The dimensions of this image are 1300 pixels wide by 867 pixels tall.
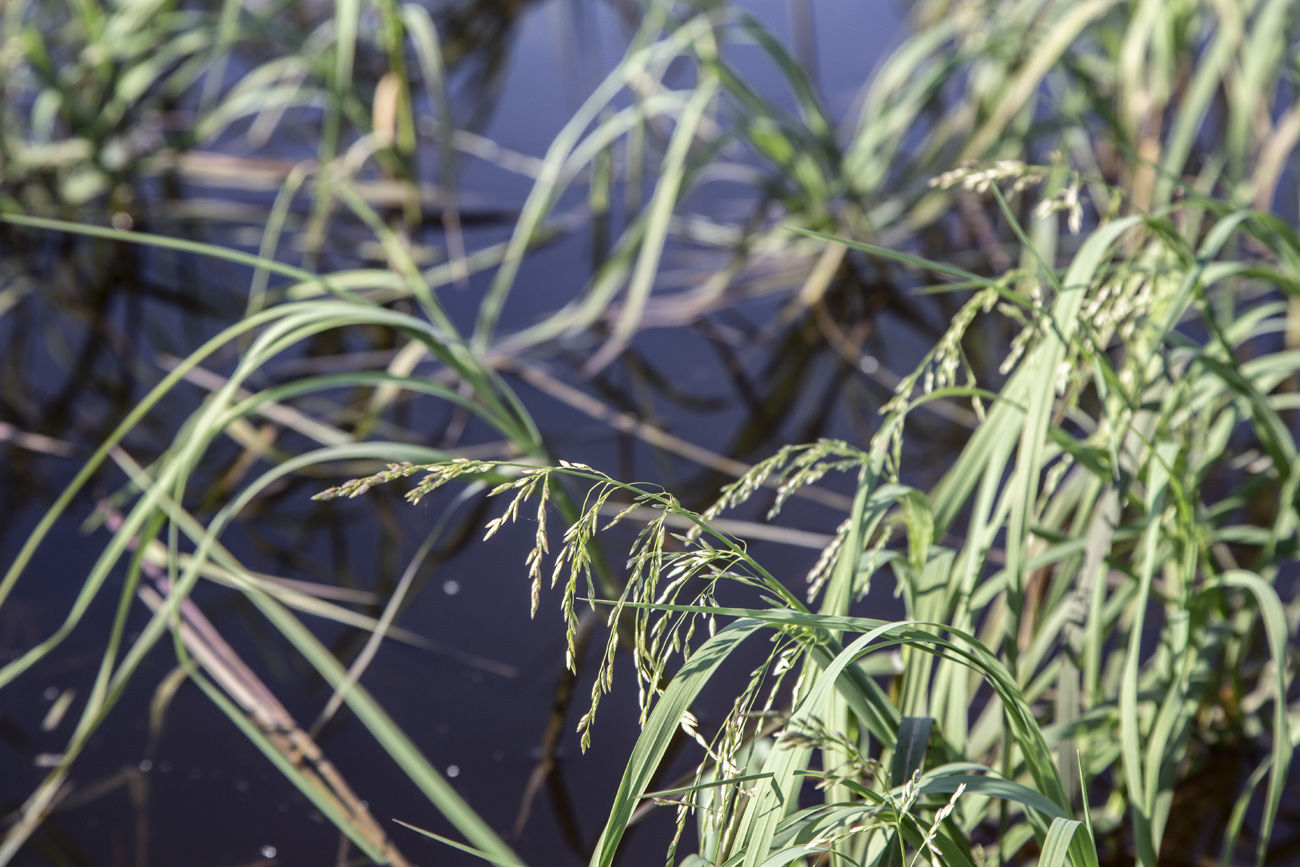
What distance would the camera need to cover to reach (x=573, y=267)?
1.40 meters

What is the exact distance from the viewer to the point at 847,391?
120cm

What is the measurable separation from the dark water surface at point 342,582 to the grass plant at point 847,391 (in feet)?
0.08

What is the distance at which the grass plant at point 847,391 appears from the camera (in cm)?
48

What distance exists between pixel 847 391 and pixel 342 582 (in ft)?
2.02

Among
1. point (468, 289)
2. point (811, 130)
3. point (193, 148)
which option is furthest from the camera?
point (193, 148)

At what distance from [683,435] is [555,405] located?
0.16 m

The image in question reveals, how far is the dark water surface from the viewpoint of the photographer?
0.73 metres

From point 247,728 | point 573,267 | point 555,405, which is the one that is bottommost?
point 247,728

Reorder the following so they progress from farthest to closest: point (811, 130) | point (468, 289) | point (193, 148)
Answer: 1. point (193, 148)
2. point (468, 289)
3. point (811, 130)

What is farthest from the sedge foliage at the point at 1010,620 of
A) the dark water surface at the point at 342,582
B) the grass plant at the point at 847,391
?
the dark water surface at the point at 342,582

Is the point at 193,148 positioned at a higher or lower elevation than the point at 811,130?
lower

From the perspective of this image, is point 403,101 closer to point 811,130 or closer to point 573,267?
point 573,267

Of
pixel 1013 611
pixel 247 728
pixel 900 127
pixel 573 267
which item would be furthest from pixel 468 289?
pixel 1013 611

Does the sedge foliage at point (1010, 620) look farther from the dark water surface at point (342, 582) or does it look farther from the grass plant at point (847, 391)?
the dark water surface at point (342, 582)
